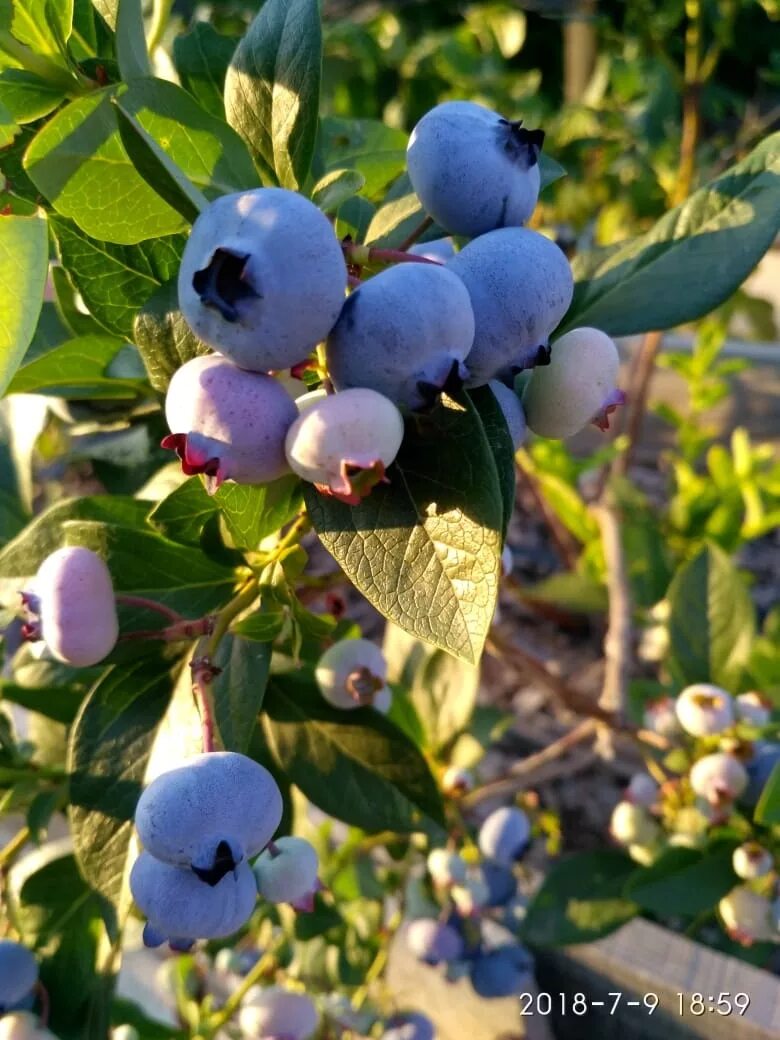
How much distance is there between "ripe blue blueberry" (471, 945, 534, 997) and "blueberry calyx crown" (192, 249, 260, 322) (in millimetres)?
999

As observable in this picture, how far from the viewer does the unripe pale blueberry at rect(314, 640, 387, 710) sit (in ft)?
2.21

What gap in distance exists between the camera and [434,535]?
406 millimetres

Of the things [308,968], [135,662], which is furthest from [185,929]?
[308,968]

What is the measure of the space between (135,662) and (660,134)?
1796 mm

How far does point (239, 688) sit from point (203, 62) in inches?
17.4

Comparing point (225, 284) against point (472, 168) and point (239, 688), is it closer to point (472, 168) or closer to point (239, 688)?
point (472, 168)

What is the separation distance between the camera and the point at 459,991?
48.3 inches

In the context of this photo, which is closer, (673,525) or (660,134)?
(660,134)

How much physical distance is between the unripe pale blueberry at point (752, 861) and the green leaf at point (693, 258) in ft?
1.92

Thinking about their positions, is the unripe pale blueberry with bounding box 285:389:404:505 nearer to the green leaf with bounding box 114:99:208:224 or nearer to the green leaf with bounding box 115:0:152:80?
the green leaf with bounding box 114:99:208:224

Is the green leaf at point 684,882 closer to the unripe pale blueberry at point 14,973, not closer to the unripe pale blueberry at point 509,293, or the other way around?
the unripe pale blueberry at point 14,973

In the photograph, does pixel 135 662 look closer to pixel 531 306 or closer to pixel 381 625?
pixel 531 306

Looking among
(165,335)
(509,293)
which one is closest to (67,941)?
(165,335)

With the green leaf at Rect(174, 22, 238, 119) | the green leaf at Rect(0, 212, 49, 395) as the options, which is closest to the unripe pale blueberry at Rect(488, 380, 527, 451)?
the green leaf at Rect(0, 212, 49, 395)
